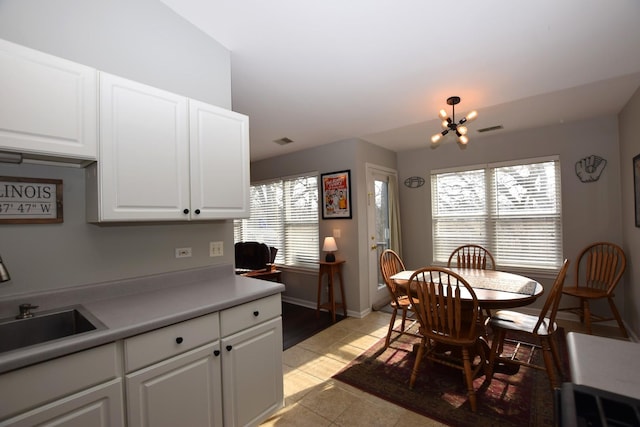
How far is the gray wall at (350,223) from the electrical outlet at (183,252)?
94.7 inches

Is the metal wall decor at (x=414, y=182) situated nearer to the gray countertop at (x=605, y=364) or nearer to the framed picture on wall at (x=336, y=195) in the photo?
the framed picture on wall at (x=336, y=195)

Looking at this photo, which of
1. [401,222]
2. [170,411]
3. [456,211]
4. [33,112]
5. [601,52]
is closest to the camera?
[33,112]

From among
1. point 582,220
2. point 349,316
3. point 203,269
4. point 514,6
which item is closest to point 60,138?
point 203,269

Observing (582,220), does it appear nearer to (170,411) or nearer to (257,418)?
(257,418)

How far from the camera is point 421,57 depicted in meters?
2.20

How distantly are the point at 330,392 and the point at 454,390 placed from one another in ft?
3.17

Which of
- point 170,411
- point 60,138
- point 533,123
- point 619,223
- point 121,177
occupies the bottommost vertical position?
point 170,411

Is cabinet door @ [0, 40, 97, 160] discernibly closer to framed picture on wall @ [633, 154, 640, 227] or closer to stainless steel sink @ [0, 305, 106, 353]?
stainless steel sink @ [0, 305, 106, 353]

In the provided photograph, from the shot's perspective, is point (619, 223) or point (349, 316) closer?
point (619, 223)

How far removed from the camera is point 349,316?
4.00 m

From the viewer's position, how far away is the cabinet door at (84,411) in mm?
1043

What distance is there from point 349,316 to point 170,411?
9.38 feet

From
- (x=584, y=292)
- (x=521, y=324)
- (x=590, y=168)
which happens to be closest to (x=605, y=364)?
(x=521, y=324)

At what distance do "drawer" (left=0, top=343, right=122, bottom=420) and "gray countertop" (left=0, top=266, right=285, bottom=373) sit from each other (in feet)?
0.13
